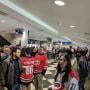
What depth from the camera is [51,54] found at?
1909cm

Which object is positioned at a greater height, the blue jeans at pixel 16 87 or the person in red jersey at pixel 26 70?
the person in red jersey at pixel 26 70

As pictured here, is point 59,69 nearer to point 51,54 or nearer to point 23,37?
point 23,37

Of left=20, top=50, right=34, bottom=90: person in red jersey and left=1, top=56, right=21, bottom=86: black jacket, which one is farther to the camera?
left=20, top=50, right=34, bottom=90: person in red jersey

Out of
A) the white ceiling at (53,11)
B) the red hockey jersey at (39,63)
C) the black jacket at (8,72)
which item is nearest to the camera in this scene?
the black jacket at (8,72)

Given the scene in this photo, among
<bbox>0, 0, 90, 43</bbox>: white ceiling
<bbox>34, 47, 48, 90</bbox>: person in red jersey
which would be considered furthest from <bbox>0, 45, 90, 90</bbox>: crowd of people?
<bbox>0, 0, 90, 43</bbox>: white ceiling

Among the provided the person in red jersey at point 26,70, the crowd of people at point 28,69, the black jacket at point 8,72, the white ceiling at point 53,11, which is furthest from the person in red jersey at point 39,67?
the white ceiling at point 53,11

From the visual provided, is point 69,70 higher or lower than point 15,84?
higher

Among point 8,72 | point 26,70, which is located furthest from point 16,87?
point 8,72

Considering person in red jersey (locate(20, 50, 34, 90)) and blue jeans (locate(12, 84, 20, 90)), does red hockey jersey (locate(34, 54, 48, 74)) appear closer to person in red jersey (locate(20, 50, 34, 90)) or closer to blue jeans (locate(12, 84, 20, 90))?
person in red jersey (locate(20, 50, 34, 90))

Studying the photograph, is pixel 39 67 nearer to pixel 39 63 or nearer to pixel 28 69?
pixel 39 63

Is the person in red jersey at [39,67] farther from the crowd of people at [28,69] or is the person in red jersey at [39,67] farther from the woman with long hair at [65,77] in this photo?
the woman with long hair at [65,77]

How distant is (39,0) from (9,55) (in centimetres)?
143

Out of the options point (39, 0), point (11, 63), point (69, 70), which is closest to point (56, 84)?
point (69, 70)

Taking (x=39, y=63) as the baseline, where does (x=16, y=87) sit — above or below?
below
